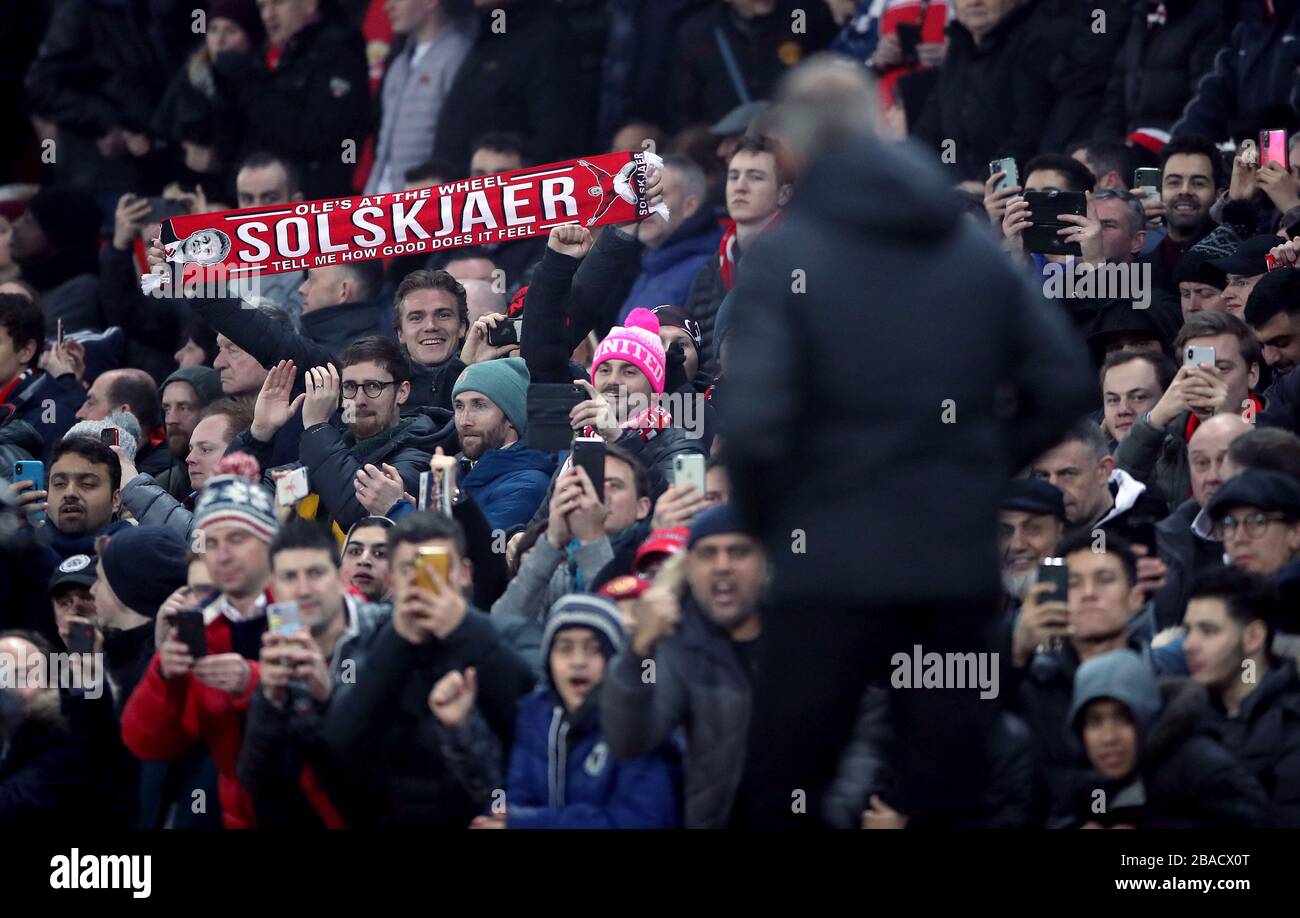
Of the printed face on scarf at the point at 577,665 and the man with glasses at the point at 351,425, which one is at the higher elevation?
the man with glasses at the point at 351,425

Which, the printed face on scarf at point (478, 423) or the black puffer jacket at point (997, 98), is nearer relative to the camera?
the printed face on scarf at point (478, 423)

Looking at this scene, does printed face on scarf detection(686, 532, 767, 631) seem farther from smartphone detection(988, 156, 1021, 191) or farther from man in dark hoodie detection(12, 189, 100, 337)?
man in dark hoodie detection(12, 189, 100, 337)

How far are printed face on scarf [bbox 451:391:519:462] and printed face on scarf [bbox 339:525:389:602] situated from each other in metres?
0.95

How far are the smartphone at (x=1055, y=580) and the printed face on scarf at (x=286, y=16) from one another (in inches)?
278

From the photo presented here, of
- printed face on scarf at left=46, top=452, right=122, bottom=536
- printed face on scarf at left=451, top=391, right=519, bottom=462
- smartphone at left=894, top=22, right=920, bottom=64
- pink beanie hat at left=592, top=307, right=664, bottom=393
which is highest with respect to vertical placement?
smartphone at left=894, top=22, right=920, bottom=64

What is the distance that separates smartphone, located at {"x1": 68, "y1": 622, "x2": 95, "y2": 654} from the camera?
20.8 ft

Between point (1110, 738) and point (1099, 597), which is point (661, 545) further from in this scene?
point (1110, 738)

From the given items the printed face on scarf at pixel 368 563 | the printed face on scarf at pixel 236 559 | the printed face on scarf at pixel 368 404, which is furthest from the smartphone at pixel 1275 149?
the printed face on scarf at pixel 236 559

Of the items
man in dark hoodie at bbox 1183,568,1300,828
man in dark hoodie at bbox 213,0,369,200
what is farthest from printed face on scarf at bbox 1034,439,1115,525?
man in dark hoodie at bbox 213,0,369,200

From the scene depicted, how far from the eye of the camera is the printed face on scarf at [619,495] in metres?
6.40

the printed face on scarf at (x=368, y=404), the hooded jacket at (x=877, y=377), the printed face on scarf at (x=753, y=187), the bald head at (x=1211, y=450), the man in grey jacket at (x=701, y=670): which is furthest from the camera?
the printed face on scarf at (x=753, y=187)

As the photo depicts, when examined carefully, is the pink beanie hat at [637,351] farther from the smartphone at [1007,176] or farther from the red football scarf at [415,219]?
the smartphone at [1007,176]

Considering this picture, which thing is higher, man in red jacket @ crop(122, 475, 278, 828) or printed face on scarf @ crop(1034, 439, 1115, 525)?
printed face on scarf @ crop(1034, 439, 1115, 525)
